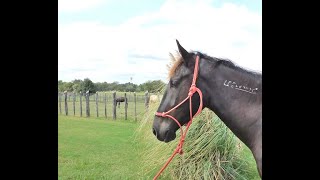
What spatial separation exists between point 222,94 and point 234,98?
0.09m

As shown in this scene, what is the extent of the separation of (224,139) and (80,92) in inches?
507

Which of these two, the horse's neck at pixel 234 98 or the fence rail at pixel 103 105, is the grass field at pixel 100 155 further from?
the fence rail at pixel 103 105

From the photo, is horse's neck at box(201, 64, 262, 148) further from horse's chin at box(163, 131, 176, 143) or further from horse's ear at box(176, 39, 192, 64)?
horse's chin at box(163, 131, 176, 143)

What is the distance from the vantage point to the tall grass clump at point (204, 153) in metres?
4.09

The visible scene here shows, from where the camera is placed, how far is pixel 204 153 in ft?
13.4

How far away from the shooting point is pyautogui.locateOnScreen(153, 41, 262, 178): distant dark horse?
221 cm

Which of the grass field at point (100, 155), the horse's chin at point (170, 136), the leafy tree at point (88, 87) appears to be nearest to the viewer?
the horse's chin at point (170, 136)

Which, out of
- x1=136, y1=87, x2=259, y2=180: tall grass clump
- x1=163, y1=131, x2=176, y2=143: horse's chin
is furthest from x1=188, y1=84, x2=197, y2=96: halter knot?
x1=136, y1=87, x2=259, y2=180: tall grass clump

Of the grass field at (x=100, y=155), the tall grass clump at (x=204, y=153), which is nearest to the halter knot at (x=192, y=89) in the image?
the tall grass clump at (x=204, y=153)

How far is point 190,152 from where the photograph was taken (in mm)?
4129

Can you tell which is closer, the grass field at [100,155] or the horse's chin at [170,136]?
the horse's chin at [170,136]
